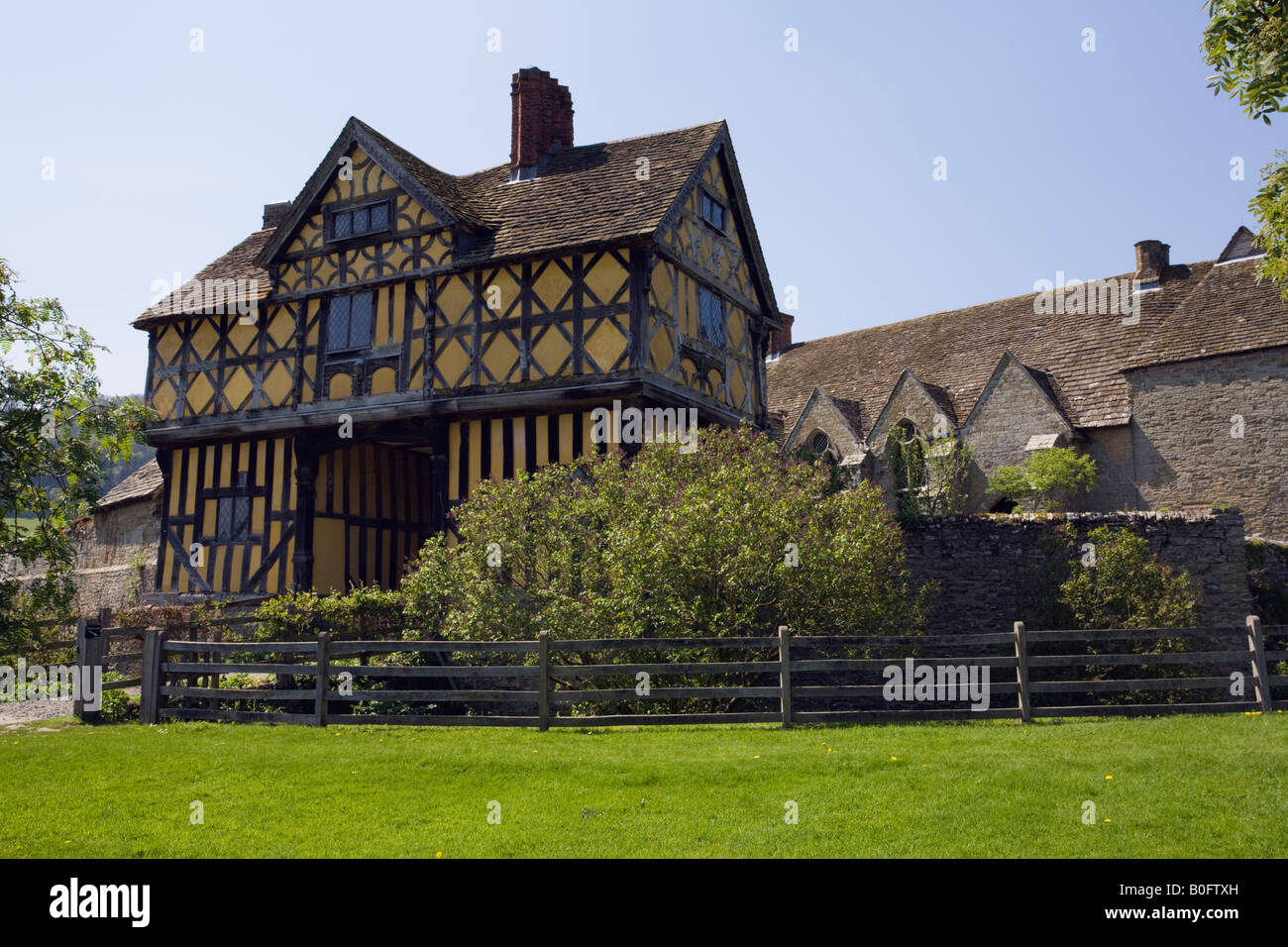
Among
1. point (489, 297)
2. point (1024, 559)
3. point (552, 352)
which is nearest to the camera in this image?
point (1024, 559)

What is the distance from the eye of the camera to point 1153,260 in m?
29.0

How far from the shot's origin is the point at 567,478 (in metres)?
15.7

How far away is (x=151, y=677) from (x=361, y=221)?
1063 cm

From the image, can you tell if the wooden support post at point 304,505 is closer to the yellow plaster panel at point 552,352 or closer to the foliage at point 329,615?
the foliage at point 329,615

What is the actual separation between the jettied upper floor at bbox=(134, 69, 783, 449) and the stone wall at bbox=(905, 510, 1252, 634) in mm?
5108

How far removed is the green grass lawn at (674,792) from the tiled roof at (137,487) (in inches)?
770

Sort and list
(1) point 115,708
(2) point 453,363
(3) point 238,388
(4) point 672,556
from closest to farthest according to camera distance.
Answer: (4) point 672,556 → (1) point 115,708 → (2) point 453,363 → (3) point 238,388

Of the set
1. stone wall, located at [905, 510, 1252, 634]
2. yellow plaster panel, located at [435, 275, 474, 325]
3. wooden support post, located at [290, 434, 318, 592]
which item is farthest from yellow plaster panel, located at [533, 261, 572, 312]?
stone wall, located at [905, 510, 1252, 634]

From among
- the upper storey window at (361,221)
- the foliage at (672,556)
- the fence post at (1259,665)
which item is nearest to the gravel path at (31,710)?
the foliage at (672,556)

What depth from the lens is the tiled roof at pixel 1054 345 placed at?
24.5m

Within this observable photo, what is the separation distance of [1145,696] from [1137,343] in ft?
50.0

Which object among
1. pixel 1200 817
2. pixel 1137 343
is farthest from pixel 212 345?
pixel 1137 343

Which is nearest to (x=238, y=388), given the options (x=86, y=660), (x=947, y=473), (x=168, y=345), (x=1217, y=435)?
(x=168, y=345)

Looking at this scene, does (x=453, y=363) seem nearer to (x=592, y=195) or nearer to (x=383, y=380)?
(x=383, y=380)
